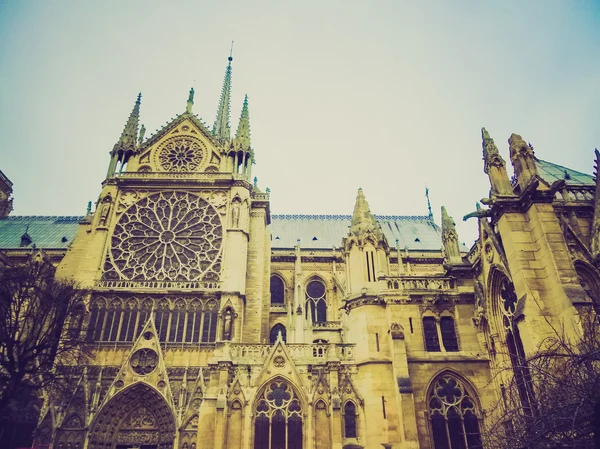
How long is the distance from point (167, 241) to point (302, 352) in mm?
13394

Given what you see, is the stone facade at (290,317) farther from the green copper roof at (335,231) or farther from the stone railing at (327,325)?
the green copper roof at (335,231)

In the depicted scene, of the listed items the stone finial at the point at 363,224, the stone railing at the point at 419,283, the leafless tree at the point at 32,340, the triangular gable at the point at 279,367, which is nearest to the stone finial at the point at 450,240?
the stone railing at the point at 419,283

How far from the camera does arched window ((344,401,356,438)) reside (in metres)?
16.5

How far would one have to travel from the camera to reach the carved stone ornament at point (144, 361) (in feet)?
69.3

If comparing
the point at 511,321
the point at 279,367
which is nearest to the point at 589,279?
the point at 511,321

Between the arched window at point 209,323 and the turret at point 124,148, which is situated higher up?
the turret at point 124,148

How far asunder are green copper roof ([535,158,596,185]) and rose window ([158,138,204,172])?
21.7 m

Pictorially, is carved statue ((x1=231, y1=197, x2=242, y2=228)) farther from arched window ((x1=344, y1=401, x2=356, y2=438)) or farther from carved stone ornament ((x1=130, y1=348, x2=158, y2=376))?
arched window ((x1=344, y1=401, x2=356, y2=438))

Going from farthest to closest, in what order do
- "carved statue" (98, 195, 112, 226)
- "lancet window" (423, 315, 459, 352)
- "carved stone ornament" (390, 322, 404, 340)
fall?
"carved statue" (98, 195, 112, 226)
"lancet window" (423, 315, 459, 352)
"carved stone ornament" (390, 322, 404, 340)

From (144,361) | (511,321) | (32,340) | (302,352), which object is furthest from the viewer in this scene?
(144,361)

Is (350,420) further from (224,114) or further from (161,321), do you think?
(224,114)

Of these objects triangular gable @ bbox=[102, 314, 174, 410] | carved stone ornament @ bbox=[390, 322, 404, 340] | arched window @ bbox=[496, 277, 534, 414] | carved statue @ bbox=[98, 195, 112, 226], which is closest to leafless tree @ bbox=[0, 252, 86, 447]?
triangular gable @ bbox=[102, 314, 174, 410]

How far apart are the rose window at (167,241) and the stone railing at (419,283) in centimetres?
1208

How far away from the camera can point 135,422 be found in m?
20.6
